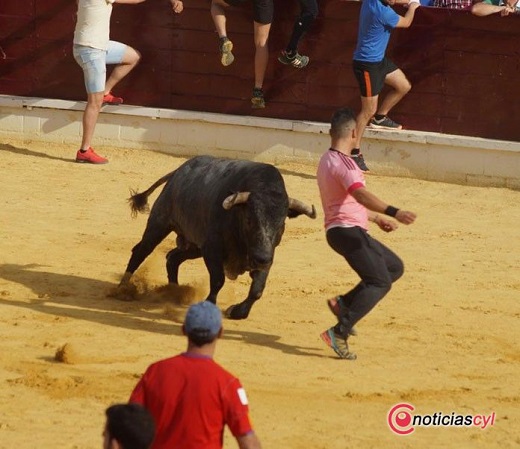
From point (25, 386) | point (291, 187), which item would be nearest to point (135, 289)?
point (25, 386)

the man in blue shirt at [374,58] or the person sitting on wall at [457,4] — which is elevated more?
the person sitting on wall at [457,4]

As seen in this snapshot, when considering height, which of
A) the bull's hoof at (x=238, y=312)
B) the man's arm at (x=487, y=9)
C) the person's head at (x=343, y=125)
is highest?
the man's arm at (x=487, y=9)

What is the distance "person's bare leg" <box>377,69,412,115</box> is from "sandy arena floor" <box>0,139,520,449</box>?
3.19ft

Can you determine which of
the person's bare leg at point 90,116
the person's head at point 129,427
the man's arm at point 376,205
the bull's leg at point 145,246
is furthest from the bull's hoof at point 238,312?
the person's bare leg at point 90,116

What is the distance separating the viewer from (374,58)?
43.8 ft

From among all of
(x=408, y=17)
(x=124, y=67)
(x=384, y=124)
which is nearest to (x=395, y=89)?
(x=384, y=124)

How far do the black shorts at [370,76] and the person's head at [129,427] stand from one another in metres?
9.44

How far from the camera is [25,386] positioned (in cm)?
716

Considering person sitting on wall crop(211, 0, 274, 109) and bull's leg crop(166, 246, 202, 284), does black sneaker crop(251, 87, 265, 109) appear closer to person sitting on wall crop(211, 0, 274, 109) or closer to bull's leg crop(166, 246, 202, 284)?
person sitting on wall crop(211, 0, 274, 109)

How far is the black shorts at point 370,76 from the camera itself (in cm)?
1338

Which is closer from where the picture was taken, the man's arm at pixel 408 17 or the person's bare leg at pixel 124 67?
the man's arm at pixel 408 17

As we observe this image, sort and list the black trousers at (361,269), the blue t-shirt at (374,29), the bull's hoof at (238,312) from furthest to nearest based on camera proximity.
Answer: the blue t-shirt at (374,29) → the bull's hoof at (238,312) → the black trousers at (361,269)

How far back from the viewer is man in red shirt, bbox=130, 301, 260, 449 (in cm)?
459

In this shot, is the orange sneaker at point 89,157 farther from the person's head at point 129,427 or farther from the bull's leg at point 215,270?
the person's head at point 129,427
